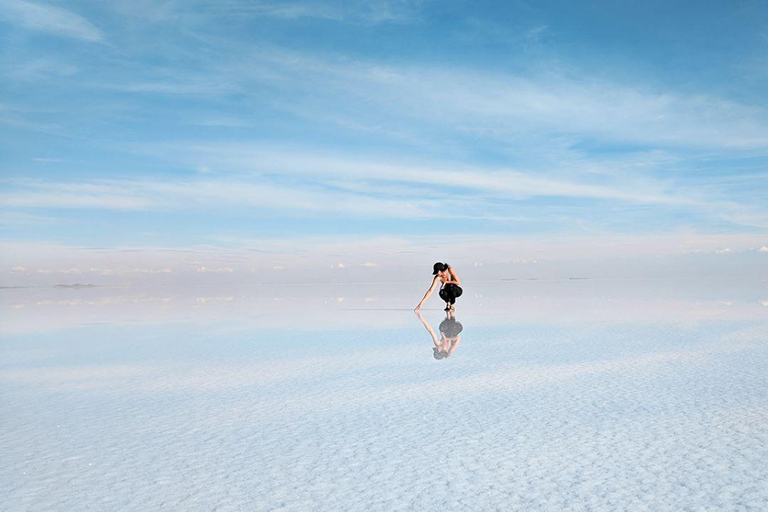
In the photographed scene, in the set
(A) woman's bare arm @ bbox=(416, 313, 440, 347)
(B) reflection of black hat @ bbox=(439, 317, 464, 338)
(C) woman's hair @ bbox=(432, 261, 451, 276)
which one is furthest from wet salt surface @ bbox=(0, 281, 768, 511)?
(C) woman's hair @ bbox=(432, 261, 451, 276)

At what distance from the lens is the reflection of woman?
8.98 m

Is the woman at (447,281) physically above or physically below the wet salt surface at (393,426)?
above

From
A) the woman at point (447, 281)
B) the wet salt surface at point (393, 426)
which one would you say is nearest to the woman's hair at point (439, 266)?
the woman at point (447, 281)

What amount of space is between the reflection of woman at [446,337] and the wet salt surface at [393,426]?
0.24m

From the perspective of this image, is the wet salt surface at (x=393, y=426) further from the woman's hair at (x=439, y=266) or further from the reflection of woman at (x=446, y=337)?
the woman's hair at (x=439, y=266)

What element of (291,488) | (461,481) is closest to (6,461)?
(291,488)

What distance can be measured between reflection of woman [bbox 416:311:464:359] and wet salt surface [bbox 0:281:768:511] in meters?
0.24

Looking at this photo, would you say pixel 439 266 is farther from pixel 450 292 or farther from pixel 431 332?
pixel 431 332

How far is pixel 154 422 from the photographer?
521 centimetres

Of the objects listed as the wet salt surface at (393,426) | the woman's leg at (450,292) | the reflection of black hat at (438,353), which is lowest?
the wet salt surface at (393,426)

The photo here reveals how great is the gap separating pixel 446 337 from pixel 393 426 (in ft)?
20.1

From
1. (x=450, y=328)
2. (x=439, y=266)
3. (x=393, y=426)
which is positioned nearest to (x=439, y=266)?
(x=439, y=266)

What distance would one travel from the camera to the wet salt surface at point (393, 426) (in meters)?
3.44

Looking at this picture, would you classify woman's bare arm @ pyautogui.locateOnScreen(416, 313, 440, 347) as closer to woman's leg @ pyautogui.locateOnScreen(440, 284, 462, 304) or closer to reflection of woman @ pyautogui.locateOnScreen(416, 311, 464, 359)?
reflection of woman @ pyautogui.locateOnScreen(416, 311, 464, 359)
